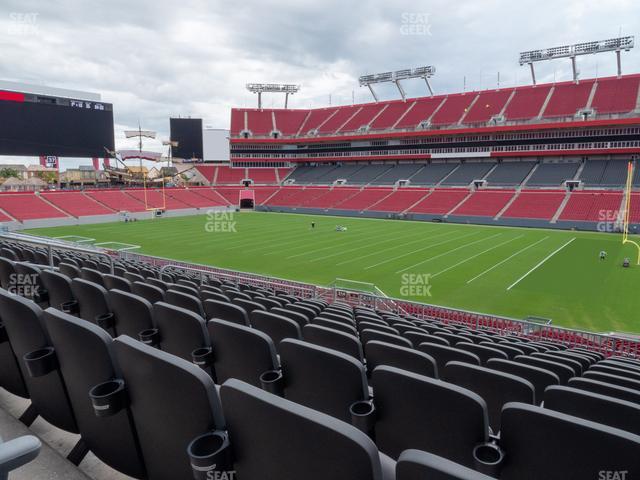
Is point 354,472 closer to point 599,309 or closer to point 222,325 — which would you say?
point 222,325

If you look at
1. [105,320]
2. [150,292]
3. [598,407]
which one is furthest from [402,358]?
[150,292]

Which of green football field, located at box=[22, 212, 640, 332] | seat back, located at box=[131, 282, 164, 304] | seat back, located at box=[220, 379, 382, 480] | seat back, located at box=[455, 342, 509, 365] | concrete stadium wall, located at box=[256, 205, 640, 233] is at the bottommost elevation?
green football field, located at box=[22, 212, 640, 332]

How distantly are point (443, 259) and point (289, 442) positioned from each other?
1060 inches

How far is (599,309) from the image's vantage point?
17.3 metres

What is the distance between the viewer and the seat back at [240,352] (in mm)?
2828

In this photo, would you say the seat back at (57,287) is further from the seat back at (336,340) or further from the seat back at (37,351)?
the seat back at (336,340)

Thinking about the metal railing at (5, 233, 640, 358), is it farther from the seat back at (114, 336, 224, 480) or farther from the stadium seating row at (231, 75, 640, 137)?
the stadium seating row at (231, 75, 640, 137)

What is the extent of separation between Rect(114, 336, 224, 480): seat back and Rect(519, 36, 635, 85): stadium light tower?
73.6 meters

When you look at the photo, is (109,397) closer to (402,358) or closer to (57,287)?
(402,358)

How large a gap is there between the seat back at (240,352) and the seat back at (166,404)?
0.89m

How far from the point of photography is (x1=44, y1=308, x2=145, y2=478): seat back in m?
2.20

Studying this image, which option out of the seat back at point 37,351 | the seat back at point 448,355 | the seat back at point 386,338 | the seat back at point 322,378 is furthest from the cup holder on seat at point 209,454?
the seat back at point 448,355

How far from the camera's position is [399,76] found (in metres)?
74.4

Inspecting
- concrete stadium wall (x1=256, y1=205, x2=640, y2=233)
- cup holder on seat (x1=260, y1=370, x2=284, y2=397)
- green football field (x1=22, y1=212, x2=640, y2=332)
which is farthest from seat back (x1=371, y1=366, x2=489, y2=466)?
concrete stadium wall (x1=256, y1=205, x2=640, y2=233)
